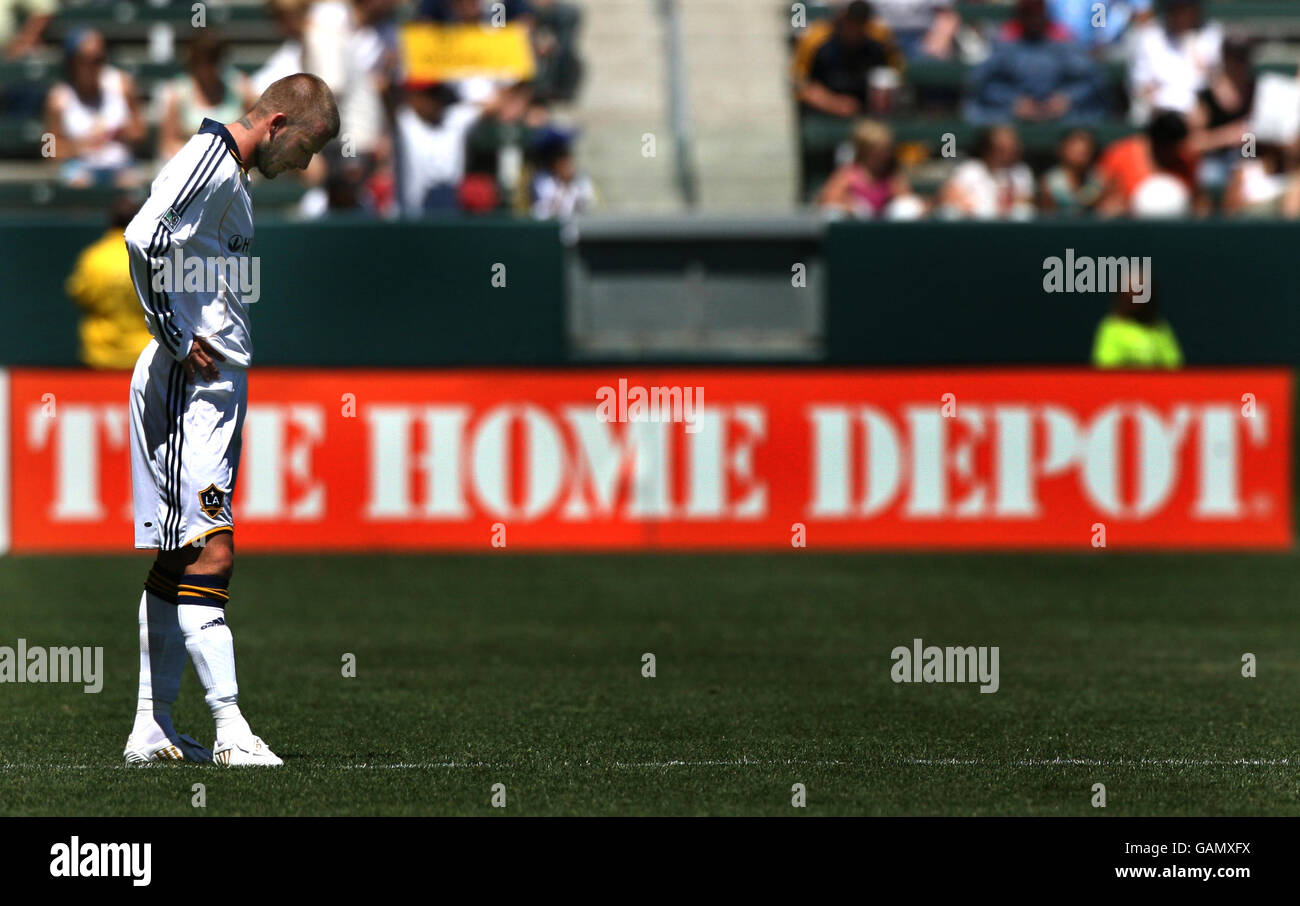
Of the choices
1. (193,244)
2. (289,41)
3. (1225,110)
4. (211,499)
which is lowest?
(211,499)

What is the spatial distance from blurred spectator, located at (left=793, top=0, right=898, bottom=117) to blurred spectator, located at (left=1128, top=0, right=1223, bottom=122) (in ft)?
7.40

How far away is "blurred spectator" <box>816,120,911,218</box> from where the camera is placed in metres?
18.8

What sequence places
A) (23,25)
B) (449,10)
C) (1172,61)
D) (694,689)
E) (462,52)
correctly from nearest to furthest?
(694,689) → (449,10) → (462,52) → (1172,61) → (23,25)

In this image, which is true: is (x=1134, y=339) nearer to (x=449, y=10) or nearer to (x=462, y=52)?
(x=462, y=52)

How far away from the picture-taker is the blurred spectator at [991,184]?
62.1ft

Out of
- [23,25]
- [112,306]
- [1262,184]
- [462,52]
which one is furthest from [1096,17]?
[23,25]

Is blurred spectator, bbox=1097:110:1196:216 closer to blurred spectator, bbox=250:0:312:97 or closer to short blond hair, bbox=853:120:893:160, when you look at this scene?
short blond hair, bbox=853:120:893:160

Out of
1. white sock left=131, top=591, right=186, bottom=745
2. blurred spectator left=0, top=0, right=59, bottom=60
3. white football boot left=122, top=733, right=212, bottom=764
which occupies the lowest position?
white football boot left=122, top=733, right=212, bottom=764

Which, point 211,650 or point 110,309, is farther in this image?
point 110,309

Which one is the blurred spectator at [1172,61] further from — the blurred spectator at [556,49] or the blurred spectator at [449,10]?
the blurred spectator at [449,10]

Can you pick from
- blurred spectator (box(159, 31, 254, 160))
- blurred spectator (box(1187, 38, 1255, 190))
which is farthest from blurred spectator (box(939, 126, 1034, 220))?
blurred spectator (box(159, 31, 254, 160))

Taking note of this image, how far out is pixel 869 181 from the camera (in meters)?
18.9

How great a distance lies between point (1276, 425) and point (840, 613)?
197 inches

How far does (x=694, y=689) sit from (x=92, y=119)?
454 inches
